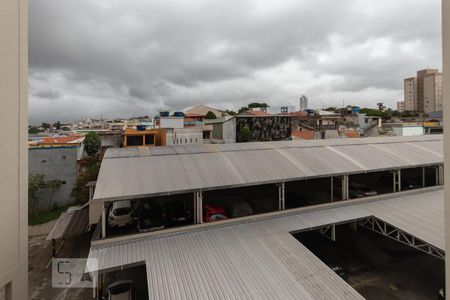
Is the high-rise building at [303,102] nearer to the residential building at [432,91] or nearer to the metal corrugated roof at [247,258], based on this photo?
the residential building at [432,91]

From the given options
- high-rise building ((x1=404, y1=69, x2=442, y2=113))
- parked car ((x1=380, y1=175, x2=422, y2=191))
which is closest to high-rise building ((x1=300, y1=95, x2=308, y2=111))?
high-rise building ((x1=404, y1=69, x2=442, y2=113))

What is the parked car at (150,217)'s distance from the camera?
11109 millimetres

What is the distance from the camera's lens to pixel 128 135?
33906mm

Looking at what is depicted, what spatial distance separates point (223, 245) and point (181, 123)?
33.9 m

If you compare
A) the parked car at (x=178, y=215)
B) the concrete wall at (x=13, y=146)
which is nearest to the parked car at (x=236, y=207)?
the parked car at (x=178, y=215)

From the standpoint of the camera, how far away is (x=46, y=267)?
13.7m

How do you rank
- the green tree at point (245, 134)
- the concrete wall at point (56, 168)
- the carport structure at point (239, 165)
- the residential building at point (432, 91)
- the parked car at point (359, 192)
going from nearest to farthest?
the carport structure at point (239, 165)
the parked car at point (359, 192)
the concrete wall at point (56, 168)
the green tree at point (245, 134)
the residential building at point (432, 91)

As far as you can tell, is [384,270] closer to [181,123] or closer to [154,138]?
[154,138]

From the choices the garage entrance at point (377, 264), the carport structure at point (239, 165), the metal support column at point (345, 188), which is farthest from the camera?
the metal support column at point (345, 188)

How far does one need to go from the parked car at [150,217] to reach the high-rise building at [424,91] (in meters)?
128

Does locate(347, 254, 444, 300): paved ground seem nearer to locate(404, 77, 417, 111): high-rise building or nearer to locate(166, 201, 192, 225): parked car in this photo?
locate(166, 201, 192, 225): parked car

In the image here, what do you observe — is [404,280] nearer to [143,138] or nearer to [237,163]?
[237,163]

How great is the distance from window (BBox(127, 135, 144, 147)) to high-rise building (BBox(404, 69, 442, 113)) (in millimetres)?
119890

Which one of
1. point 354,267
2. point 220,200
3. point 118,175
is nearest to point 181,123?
point 220,200
